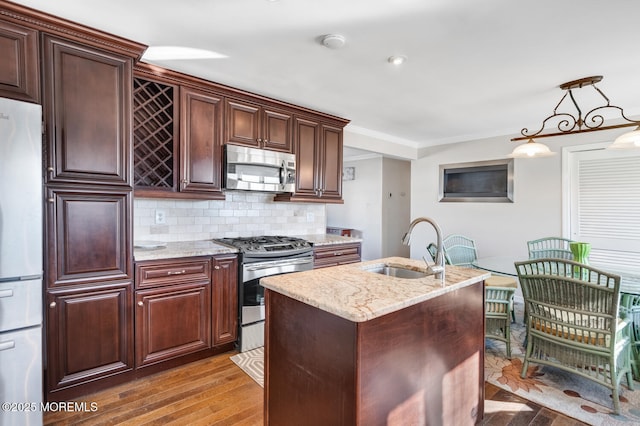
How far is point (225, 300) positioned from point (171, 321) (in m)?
0.45

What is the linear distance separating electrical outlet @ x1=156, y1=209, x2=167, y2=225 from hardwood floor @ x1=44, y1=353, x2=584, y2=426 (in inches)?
52.0

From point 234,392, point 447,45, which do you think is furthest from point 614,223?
point 234,392

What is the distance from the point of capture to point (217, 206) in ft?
11.1

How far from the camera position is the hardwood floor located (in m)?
1.94

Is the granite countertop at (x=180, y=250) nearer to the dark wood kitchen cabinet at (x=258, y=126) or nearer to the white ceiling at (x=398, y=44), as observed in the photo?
the dark wood kitchen cabinet at (x=258, y=126)

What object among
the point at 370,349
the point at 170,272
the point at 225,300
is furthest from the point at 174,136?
the point at 370,349

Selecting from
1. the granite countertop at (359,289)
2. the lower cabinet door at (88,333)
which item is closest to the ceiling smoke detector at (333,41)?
the granite countertop at (359,289)

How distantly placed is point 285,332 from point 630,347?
2.60 meters

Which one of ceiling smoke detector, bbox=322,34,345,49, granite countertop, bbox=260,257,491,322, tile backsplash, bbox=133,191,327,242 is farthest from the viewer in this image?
tile backsplash, bbox=133,191,327,242

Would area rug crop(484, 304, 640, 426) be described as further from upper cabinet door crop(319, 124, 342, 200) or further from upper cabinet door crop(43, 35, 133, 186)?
upper cabinet door crop(43, 35, 133, 186)

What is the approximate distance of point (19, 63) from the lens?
6.09 ft

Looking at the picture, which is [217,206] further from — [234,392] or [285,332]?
[285,332]

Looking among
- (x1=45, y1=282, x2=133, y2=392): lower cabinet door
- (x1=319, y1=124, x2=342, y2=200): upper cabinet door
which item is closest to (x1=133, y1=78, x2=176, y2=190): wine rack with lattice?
(x1=45, y1=282, x2=133, y2=392): lower cabinet door

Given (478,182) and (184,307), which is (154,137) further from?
(478,182)
